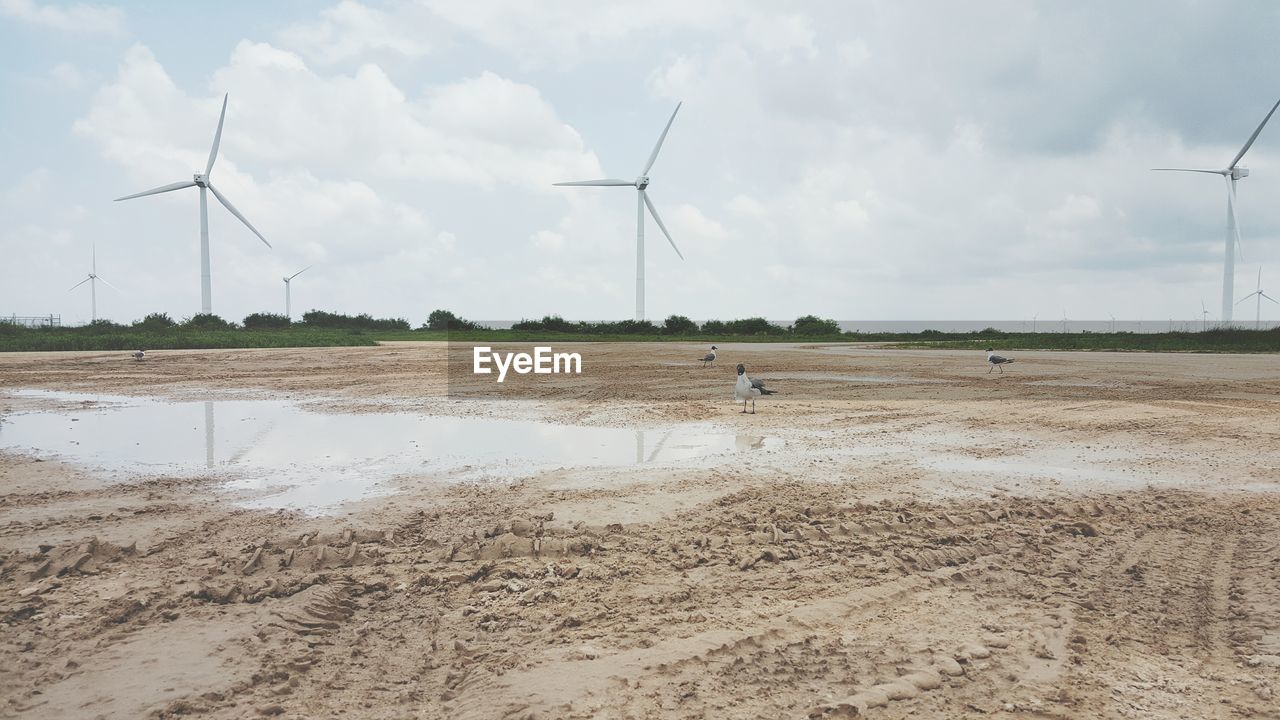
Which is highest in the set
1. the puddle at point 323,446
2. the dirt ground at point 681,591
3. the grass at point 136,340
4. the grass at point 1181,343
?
the grass at point 136,340

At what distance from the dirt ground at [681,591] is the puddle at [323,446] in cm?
51

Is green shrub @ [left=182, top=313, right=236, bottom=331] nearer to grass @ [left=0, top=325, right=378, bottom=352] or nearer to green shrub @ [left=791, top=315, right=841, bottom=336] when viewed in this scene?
grass @ [left=0, top=325, right=378, bottom=352]

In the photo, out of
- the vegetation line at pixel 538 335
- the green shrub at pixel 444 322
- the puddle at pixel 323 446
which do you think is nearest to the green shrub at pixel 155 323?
the vegetation line at pixel 538 335

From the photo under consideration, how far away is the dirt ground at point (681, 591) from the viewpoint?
12.0ft

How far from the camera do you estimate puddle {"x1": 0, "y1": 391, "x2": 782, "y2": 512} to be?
28.6 feet

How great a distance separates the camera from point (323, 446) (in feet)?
35.6

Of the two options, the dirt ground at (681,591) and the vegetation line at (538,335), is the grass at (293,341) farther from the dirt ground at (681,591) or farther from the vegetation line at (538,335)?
the dirt ground at (681,591)

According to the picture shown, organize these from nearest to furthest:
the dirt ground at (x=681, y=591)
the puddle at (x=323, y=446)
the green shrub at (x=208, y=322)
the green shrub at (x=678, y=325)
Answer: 1. the dirt ground at (x=681, y=591)
2. the puddle at (x=323, y=446)
3. the green shrub at (x=208, y=322)
4. the green shrub at (x=678, y=325)

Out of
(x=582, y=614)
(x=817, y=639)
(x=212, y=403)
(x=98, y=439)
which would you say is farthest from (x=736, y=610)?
(x=212, y=403)

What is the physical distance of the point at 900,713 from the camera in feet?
11.2

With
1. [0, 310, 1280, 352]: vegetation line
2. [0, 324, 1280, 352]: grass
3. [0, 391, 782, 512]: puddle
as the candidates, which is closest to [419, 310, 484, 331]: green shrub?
[0, 310, 1280, 352]: vegetation line

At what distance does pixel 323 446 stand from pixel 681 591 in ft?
25.4

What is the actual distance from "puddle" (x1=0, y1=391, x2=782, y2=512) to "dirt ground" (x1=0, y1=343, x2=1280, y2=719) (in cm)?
51

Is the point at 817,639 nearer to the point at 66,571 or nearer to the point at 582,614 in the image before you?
the point at 582,614
